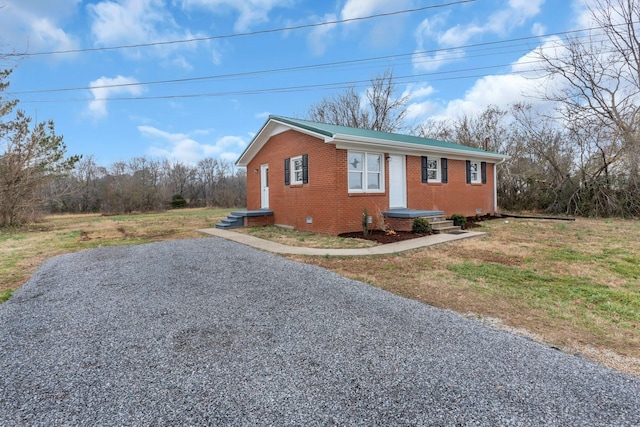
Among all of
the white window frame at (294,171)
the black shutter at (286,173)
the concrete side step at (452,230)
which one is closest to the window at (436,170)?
the concrete side step at (452,230)

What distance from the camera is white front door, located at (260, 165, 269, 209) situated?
1318cm

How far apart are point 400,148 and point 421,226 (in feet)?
9.55

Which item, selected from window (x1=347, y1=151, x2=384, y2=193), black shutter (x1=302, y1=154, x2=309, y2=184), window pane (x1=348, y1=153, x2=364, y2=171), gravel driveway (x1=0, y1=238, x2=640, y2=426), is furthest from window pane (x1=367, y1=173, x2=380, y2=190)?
gravel driveway (x1=0, y1=238, x2=640, y2=426)

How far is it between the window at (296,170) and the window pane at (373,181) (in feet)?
6.69

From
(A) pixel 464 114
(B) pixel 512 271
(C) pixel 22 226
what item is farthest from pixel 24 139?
(A) pixel 464 114

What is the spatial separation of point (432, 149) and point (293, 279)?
8581 millimetres

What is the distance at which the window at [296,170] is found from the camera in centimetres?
1031

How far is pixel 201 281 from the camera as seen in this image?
473 cm

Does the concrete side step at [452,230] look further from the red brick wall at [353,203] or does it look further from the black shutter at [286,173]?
the black shutter at [286,173]

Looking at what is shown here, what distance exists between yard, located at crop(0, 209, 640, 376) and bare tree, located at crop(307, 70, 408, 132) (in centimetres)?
1887

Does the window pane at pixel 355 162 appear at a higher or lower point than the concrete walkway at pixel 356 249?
higher

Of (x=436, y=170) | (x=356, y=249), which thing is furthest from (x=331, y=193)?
(x=436, y=170)

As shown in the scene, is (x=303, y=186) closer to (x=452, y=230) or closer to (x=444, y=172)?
(x=452, y=230)

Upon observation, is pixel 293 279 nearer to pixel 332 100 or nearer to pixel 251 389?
pixel 251 389
